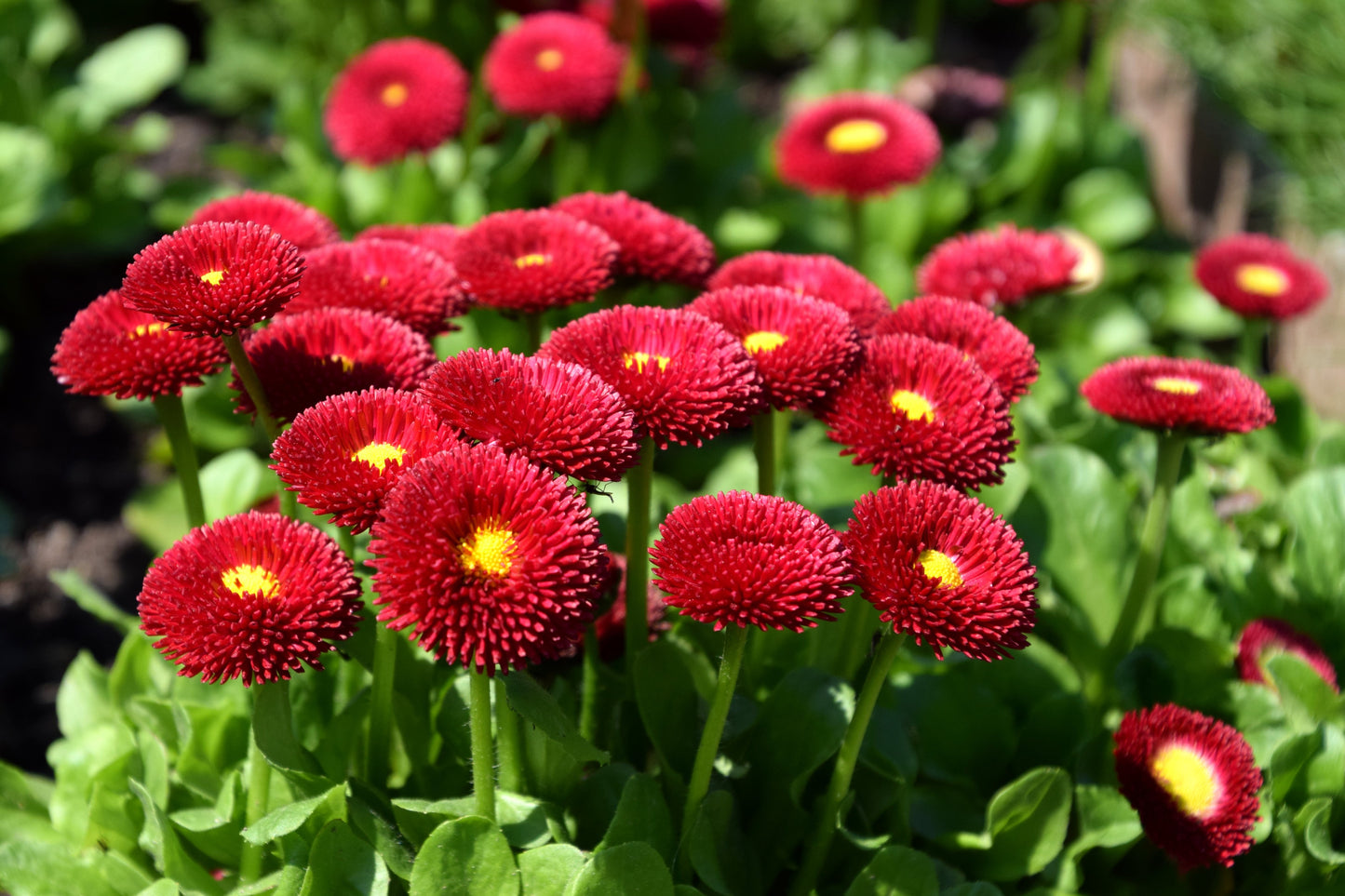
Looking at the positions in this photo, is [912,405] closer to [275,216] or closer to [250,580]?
[250,580]

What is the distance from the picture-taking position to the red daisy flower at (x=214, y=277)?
1.42m

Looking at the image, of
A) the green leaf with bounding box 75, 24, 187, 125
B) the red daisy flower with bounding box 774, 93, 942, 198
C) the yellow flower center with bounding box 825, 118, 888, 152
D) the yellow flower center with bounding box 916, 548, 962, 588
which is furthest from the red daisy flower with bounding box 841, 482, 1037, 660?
the green leaf with bounding box 75, 24, 187, 125

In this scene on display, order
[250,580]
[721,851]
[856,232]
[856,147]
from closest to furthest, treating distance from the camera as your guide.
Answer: [250,580] → [721,851] → [856,147] → [856,232]

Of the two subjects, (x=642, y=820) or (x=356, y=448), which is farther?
(x=642, y=820)

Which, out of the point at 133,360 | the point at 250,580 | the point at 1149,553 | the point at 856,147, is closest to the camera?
the point at 250,580

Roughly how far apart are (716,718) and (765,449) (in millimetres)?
477

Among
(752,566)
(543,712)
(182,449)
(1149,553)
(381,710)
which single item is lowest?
(1149,553)

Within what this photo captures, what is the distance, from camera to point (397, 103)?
128 inches

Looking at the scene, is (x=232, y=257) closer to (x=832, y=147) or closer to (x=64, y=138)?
(x=832, y=147)

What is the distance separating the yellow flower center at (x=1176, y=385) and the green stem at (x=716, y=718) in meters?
0.86

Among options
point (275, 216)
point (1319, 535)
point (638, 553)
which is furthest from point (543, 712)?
point (1319, 535)

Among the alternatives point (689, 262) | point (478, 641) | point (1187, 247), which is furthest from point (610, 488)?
point (1187, 247)

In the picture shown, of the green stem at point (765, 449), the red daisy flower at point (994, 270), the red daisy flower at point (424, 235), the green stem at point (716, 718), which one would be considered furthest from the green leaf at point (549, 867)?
the red daisy flower at point (994, 270)

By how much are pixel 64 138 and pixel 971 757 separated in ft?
12.1
